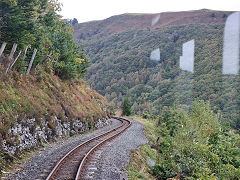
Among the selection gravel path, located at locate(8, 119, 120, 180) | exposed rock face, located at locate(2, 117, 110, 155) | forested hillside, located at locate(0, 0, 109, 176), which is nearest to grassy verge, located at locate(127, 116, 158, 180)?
gravel path, located at locate(8, 119, 120, 180)

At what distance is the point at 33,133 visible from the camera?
1366 centimetres

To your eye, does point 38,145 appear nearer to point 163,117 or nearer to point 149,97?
point 163,117

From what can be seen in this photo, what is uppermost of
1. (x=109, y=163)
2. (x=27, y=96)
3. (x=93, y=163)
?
(x=27, y=96)

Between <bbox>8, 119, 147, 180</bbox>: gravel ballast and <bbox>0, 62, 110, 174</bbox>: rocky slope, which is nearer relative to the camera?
<bbox>8, 119, 147, 180</bbox>: gravel ballast

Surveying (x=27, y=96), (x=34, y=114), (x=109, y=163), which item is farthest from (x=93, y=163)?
(x=27, y=96)

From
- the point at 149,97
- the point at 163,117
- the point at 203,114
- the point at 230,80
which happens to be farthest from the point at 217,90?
the point at 203,114

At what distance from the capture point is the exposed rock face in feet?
36.8

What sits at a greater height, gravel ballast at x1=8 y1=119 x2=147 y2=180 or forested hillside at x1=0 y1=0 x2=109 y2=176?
forested hillside at x1=0 y1=0 x2=109 y2=176

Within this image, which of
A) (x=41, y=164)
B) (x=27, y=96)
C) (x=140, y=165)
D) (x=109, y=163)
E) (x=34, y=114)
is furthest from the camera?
(x=27, y=96)

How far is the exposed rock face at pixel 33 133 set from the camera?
11.2 m

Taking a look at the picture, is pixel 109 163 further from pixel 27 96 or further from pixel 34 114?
pixel 27 96

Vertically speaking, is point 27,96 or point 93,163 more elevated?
point 27,96

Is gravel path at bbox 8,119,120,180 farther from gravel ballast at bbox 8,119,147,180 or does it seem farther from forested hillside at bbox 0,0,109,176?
forested hillside at bbox 0,0,109,176

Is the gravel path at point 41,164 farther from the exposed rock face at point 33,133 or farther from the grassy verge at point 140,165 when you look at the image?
the grassy verge at point 140,165
